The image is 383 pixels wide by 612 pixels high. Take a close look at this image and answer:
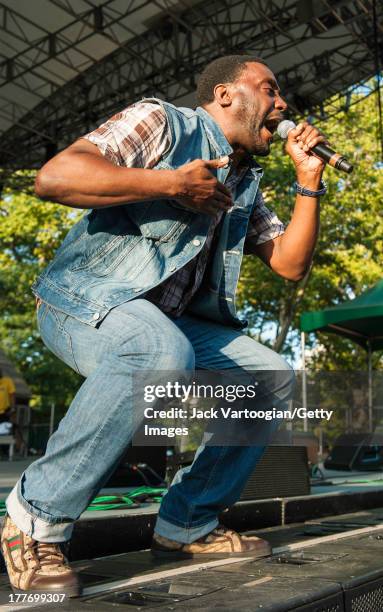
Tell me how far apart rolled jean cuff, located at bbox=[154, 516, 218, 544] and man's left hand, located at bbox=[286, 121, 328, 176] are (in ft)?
4.26

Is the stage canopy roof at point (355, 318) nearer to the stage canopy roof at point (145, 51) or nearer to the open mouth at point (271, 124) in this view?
the stage canopy roof at point (145, 51)

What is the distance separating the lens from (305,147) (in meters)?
2.48

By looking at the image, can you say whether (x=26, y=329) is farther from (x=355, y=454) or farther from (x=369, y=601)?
(x=369, y=601)

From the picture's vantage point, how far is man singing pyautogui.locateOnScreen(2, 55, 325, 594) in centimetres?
184

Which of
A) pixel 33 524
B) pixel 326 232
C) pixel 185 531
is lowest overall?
pixel 185 531

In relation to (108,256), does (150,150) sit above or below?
above

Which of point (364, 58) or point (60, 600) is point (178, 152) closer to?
point (60, 600)

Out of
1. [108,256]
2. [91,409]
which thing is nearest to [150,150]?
[108,256]

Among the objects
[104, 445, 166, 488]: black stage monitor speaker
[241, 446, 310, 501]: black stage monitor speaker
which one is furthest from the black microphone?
[104, 445, 166, 488]: black stage monitor speaker

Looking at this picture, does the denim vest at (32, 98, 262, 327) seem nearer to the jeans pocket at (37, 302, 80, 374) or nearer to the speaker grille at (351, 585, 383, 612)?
the jeans pocket at (37, 302, 80, 374)

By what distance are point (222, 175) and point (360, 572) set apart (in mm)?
1274

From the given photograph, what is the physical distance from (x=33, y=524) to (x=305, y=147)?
5.04 feet

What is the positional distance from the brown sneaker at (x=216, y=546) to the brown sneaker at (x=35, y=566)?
0.70m

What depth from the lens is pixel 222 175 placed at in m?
2.30
